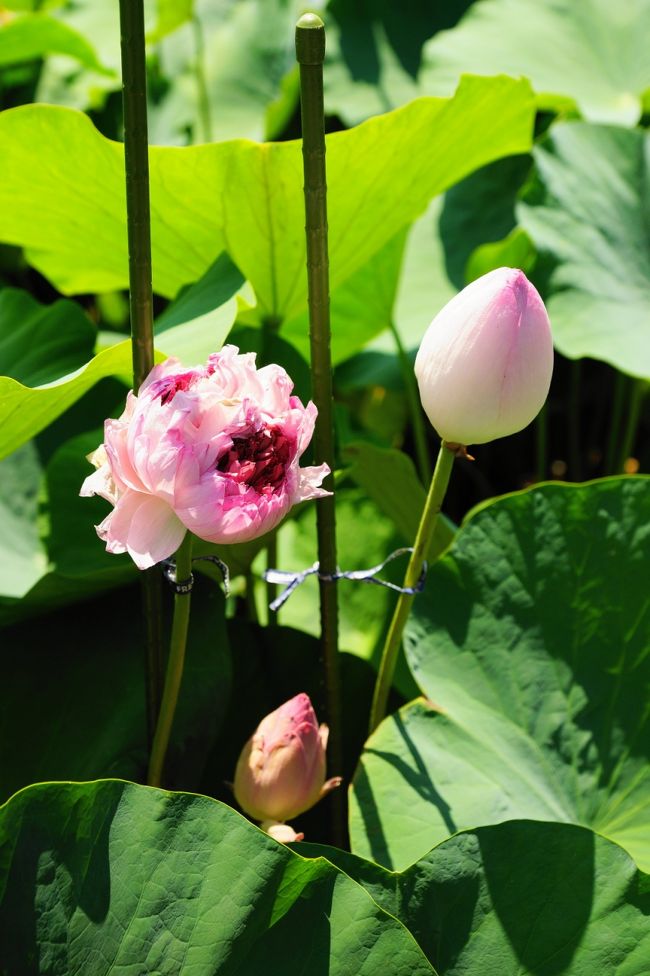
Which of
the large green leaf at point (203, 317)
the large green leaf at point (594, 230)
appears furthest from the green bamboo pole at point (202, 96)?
the large green leaf at point (203, 317)

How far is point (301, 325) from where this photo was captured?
4.10ft

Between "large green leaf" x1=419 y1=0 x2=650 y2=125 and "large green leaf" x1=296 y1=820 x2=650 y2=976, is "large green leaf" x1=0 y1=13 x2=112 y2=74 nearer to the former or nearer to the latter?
"large green leaf" x1=419 y1=0 x2=650 y2=125

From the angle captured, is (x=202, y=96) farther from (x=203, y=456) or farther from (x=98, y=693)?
(x=203, y=456)

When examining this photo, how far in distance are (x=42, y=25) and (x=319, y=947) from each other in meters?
1.33

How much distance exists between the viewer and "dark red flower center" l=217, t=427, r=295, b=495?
0.55 m

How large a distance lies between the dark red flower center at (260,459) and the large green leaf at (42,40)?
1159mm

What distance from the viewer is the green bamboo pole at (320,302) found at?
624mm

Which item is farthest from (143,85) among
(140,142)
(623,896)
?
(623,896)

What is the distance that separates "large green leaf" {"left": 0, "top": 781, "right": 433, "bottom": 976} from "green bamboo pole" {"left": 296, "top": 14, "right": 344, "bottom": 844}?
0.62 ft

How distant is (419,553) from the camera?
2.27 feet

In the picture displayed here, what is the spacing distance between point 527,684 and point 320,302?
1.15ft

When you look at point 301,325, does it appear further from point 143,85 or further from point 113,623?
point 143,85

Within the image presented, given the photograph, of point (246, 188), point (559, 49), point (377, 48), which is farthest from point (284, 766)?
point (377, 48)

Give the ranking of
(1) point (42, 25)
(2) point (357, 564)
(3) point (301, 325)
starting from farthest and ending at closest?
(1) point (42, 25)
(3) point (301, 325)
(2) point (357, 564)
